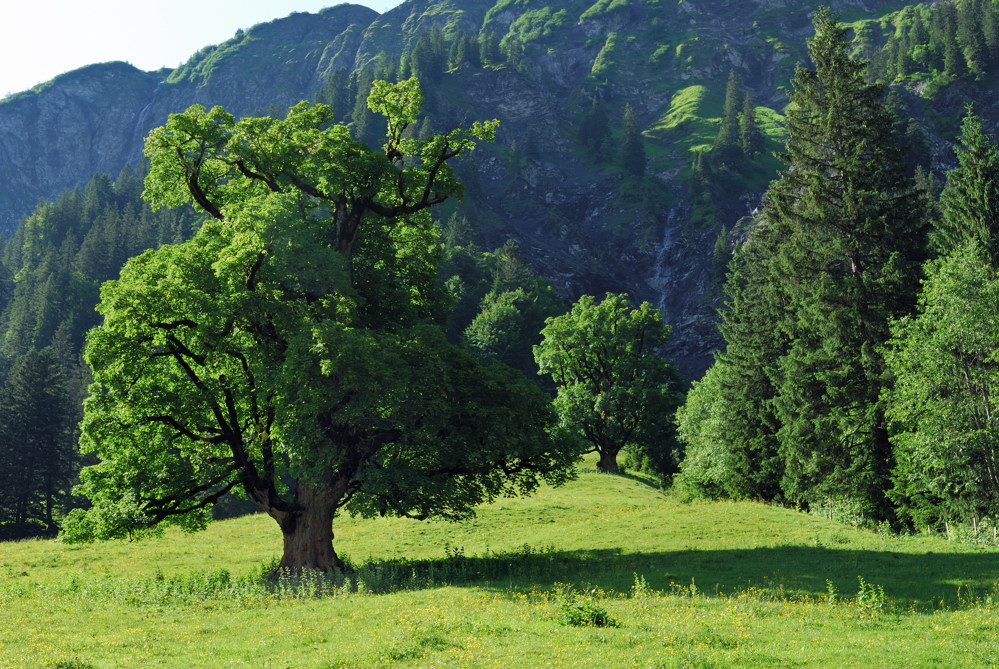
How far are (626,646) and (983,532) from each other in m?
26.4

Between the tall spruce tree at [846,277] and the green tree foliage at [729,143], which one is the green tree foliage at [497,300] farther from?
the green tree foliage at [729,143]

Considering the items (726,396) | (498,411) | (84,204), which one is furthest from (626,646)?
(84,204)

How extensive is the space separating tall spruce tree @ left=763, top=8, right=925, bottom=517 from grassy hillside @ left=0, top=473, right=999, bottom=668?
3698mm

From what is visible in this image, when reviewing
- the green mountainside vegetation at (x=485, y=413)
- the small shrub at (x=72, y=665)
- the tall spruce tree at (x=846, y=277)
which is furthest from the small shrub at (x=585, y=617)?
the tall spruce tree at (x=846, y=277)

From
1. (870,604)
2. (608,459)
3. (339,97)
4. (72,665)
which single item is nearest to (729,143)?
(339,97)

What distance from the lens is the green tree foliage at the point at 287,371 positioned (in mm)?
23797

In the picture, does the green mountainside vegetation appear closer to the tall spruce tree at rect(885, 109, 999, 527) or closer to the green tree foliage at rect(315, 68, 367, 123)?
the tall spruce tree at rect(885, 109, 999, 527)

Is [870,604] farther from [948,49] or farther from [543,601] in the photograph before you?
[948,49]

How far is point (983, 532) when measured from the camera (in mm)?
32000

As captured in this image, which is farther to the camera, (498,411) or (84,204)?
(84,204)

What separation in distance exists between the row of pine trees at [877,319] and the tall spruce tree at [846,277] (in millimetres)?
68

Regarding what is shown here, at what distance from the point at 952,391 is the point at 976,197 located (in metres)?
13.8

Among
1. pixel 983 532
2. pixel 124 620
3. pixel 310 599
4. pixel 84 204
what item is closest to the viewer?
pixel 124 620

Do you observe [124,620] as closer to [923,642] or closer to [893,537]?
[923,642]
